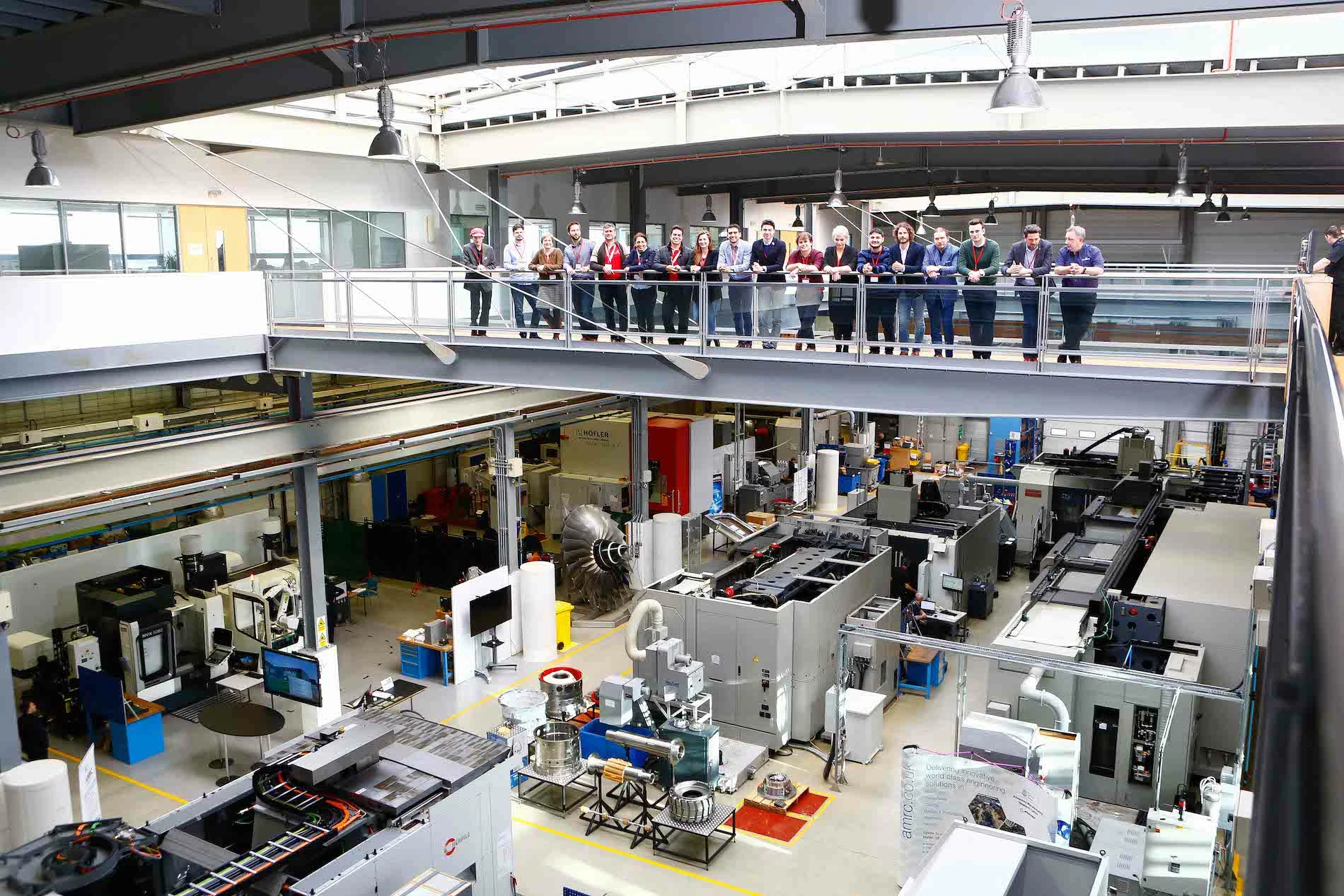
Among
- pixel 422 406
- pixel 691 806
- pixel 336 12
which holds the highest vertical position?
pixel 336 12

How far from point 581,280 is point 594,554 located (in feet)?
23.2

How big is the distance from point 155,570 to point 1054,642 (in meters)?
12.8

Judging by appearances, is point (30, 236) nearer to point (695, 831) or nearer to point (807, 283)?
point (807, 283)

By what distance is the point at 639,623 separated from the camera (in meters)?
14.2

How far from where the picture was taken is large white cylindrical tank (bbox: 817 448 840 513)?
26312mm

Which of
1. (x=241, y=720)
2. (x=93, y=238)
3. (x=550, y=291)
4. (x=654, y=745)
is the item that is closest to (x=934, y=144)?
(x=550, y=291)

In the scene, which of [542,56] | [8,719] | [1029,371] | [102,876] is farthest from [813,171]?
[102,876]

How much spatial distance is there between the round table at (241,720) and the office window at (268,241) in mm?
8146

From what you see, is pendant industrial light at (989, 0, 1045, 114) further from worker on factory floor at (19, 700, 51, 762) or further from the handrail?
worker on factory floor at (19, 700, 51, 762)

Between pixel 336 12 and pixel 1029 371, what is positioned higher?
pixel 336 12

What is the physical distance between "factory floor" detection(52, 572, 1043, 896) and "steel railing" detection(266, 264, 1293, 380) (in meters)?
5.54

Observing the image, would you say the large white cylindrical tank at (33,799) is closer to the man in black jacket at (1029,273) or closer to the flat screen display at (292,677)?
the flat screen display at (292,677)

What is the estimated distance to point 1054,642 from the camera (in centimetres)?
1141

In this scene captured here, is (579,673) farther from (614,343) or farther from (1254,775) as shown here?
(1254,775)
